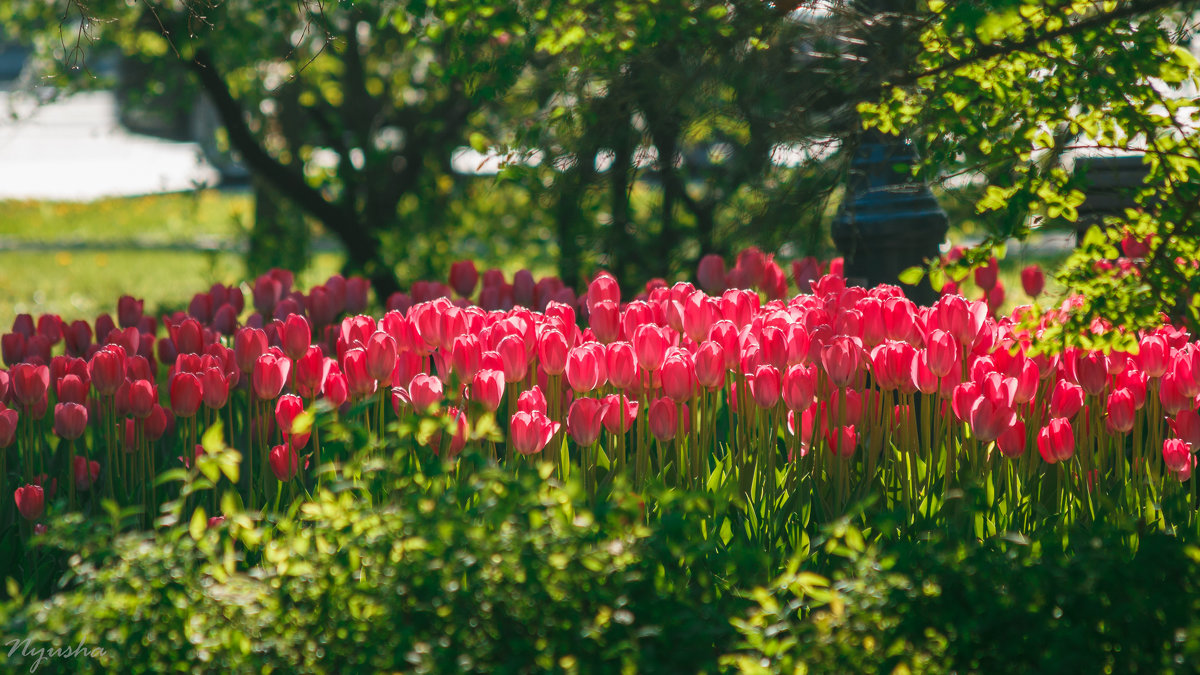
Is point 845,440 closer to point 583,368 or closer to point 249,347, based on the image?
point 583,368

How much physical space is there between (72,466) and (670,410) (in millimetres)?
1684

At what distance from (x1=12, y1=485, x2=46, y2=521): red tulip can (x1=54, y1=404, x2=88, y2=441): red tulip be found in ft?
0.60

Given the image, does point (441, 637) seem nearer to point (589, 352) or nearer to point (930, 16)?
point (589, 352)

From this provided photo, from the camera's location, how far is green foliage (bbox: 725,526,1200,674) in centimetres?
194

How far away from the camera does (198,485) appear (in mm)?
2127

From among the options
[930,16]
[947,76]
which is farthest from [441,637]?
[930,16]

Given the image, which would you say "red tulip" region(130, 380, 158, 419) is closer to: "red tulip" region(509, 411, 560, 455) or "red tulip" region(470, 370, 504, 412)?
"red tulip" region(470, 370, 504, 412)

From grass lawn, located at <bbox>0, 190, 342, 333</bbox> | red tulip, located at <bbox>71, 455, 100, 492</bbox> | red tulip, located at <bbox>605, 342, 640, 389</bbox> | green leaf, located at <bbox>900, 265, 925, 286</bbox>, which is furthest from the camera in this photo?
grass lawn, located at <bbox>0, 190, 342, 333</bbox>

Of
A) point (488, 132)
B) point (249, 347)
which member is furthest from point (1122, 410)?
point (488, 132)

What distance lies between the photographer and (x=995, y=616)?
1944 millimetres

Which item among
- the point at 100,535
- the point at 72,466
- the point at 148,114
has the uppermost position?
the point at 148,114

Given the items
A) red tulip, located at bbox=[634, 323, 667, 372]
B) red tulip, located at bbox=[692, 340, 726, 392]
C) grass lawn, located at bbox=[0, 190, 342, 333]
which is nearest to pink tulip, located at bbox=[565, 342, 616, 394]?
red tulip, located at bbox=[634, 323, 667, 372]

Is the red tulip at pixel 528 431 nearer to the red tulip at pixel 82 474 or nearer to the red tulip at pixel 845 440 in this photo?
the red tulip at pixel 845 440
